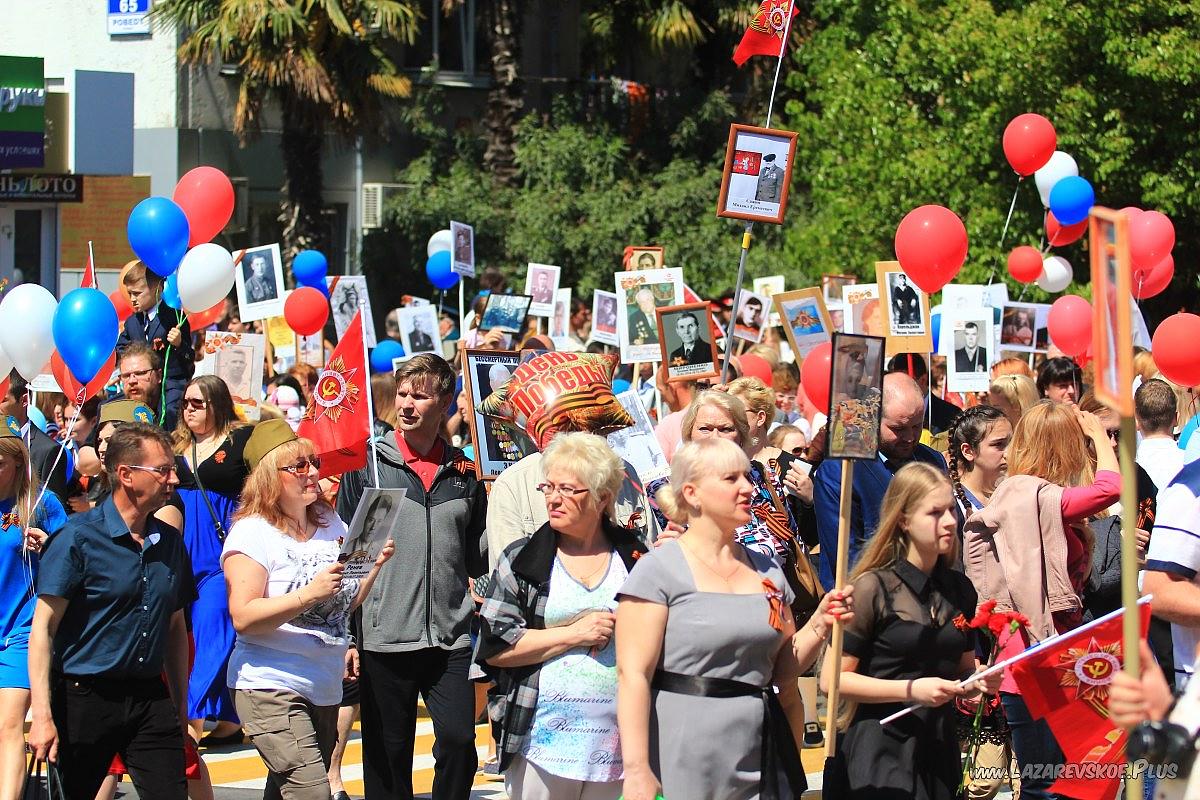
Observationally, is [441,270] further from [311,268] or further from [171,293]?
[171,293]

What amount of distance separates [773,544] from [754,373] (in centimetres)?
483

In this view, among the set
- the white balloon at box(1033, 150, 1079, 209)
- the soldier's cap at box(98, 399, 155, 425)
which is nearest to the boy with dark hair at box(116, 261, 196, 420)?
the soldier's cap at box(98, 399, 155, 425)

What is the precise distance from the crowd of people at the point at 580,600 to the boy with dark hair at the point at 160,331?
1.42 meters

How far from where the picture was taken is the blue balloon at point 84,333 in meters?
8.24

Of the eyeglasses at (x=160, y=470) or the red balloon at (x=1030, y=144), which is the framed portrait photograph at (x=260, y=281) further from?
the eyeglasses at (x=160, y=470)

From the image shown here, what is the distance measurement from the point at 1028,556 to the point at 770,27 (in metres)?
4.53

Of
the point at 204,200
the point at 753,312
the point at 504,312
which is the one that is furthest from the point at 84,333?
the point at 753,312

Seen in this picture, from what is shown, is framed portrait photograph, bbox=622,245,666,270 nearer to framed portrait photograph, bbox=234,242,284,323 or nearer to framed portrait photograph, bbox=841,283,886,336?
framed portrait photograph, bbox=841,283,886,336

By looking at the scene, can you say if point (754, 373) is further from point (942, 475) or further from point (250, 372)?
point (942, 475)

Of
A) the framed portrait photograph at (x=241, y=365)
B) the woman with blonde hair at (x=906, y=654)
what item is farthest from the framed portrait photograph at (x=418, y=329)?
the woman with blonde hair at (x=906, y=654)

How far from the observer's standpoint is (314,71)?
21.5m

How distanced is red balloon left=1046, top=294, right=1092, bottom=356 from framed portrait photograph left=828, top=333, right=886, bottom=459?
6.49 metres

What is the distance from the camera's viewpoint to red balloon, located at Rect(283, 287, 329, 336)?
1334 centimetres

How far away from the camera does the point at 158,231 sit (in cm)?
943
